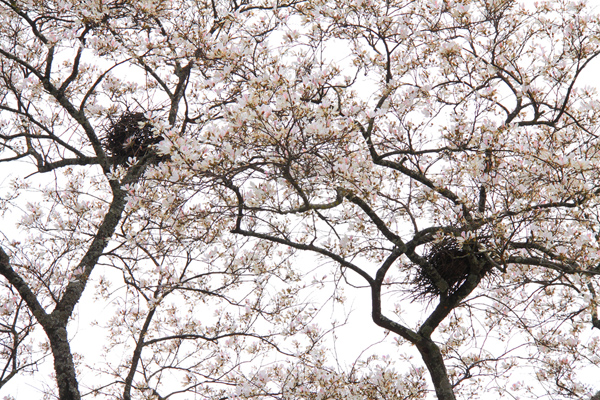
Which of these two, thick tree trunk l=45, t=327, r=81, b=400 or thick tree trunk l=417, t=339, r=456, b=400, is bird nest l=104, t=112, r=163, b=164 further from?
thick tree trunk l=417, t=339, r=456, b=400

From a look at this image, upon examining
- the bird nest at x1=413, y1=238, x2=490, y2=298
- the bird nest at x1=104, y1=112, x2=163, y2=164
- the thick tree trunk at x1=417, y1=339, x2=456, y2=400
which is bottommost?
the thick tree trunk at x1=417, y1=339, x2=456, y2=400

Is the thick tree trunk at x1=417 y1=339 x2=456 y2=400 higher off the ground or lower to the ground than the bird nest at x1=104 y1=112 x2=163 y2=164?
lower

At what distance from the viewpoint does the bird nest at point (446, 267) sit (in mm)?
4684

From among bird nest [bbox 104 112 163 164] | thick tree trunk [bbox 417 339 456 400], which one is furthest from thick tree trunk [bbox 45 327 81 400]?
thick tree trunk [bbox 417 339 456 400]

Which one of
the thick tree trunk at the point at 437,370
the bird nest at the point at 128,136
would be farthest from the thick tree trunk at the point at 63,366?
the thick tree trunk at the point at 437,370

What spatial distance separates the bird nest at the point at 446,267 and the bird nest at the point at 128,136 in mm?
3129

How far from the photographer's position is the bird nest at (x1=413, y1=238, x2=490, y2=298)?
15.4ft

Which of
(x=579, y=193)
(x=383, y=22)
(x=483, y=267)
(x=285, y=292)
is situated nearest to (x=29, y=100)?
(x=285, y=292)

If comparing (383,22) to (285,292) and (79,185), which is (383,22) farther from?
(79,185)

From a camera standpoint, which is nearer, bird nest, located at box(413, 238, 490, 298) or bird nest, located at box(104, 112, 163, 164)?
bird nest, located at box(413, 238, 490, 298)

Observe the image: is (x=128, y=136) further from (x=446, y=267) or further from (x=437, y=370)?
(x=437, y=370)

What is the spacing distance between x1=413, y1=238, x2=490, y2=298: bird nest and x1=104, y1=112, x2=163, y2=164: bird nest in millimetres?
3129

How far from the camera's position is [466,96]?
4.91 m

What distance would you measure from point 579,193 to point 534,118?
1.49m
